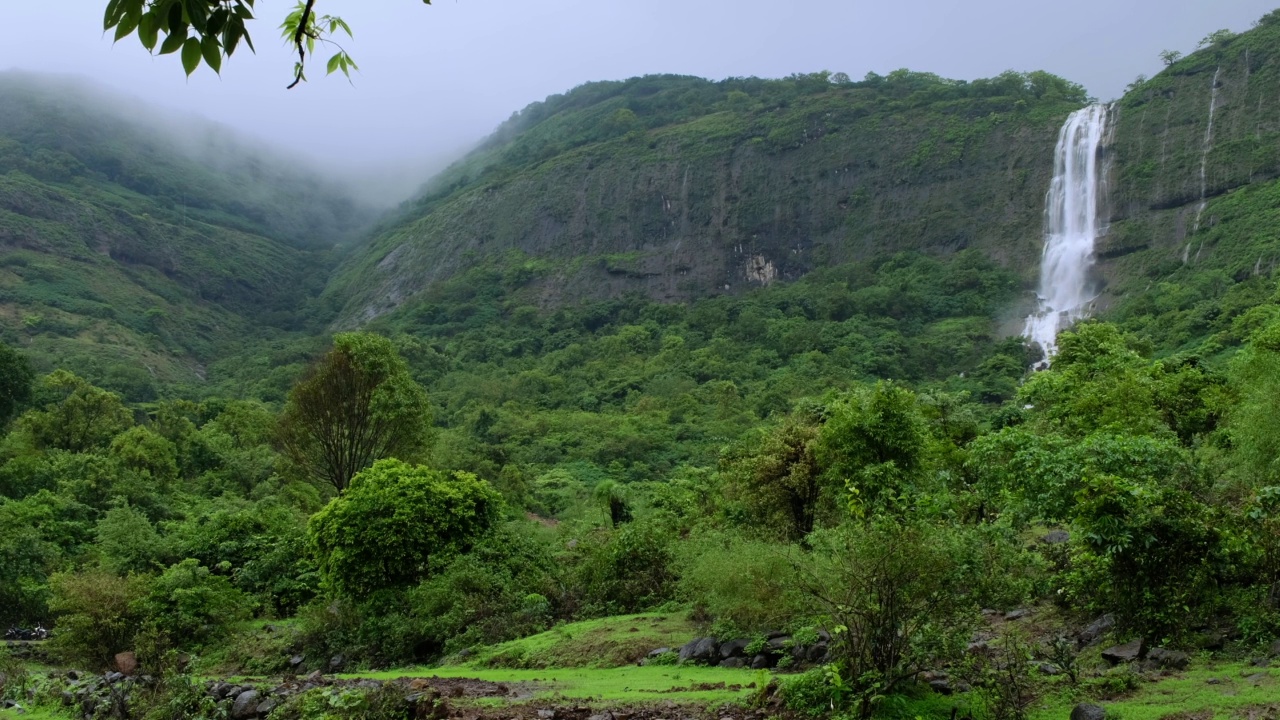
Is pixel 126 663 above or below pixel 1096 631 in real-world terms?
below

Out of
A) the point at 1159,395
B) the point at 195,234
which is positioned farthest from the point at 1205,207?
the point at 195,234

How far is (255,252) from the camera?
12044 centimetres

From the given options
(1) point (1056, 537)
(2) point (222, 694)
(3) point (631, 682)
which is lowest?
(2) point (222, 694)

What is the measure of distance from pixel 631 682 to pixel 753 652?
6.08 feet

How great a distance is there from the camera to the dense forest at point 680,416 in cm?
1040

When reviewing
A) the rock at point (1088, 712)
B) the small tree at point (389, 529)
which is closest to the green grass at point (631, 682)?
the rock at point (1088, 712)

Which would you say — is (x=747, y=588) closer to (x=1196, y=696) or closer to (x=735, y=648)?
(x=735, y=648)

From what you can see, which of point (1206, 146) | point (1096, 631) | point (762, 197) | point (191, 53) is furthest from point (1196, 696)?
point (762, 197)

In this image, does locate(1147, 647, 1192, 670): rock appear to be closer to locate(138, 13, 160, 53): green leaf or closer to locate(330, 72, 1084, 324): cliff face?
locate(138, 13, 160, 53): green leaf

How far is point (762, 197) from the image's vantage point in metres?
103

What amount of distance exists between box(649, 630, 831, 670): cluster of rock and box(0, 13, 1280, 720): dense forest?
2.1 inches

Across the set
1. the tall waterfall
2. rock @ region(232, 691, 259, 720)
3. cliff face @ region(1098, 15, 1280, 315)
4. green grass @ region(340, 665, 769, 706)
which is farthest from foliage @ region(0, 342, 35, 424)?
cliff face @ region(1098, 15, 1280, 315)

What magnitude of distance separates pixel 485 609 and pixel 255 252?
115 meters

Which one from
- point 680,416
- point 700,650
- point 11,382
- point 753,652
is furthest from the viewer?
point 680,416
